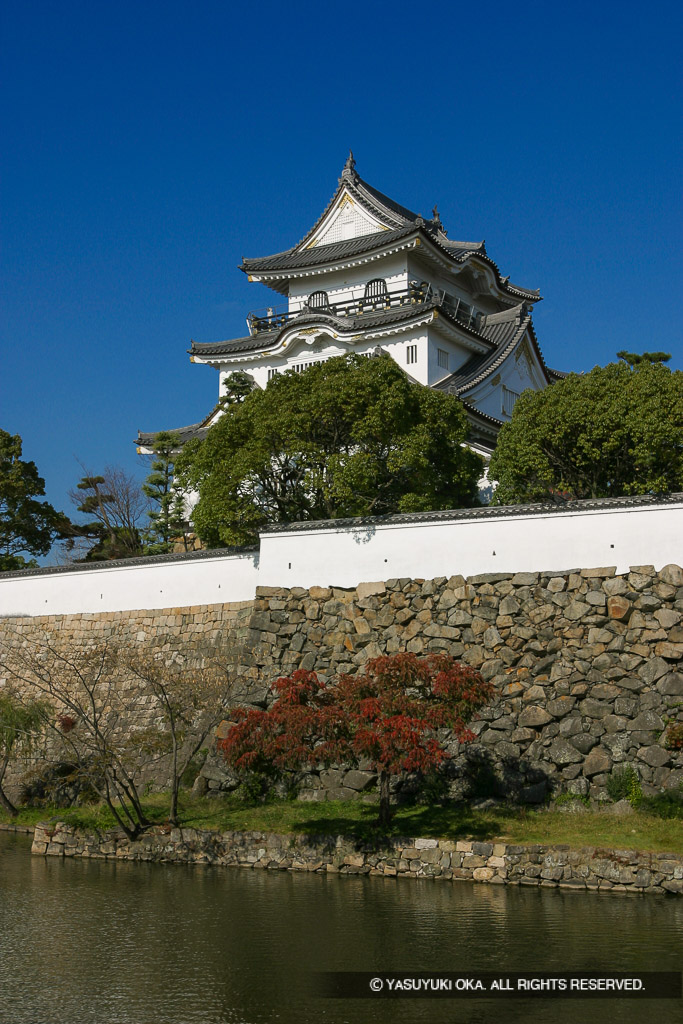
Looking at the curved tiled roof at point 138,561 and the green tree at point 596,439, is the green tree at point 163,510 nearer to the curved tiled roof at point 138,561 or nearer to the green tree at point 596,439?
the curved tiled roof at point 138,561

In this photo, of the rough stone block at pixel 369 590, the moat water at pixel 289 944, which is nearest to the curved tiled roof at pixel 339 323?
the rough stone block at pixel 369 590

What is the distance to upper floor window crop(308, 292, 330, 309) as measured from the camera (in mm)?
31359

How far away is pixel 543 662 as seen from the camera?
14.9 m

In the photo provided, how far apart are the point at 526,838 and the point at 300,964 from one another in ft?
15.4

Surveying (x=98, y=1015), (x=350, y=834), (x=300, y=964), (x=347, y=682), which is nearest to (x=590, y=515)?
(x=347, y=682)

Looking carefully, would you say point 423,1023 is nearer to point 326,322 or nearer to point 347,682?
point 347,682

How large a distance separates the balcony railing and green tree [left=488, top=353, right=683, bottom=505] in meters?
9.39

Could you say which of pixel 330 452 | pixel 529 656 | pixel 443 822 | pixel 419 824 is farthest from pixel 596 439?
pixel 419 824

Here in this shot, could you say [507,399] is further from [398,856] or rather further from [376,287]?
[398,856]

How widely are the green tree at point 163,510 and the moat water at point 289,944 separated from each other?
1363 cm

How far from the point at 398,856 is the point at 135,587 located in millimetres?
10137

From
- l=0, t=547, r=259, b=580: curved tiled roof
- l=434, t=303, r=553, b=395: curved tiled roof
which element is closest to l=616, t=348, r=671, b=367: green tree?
l=434, t=303, r=553, b=395: curved tiled roof

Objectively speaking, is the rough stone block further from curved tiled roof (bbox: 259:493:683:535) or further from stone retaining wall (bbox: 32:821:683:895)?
stone retaining wall (bbox: 32:821:683:895)

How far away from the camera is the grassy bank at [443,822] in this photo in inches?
484
